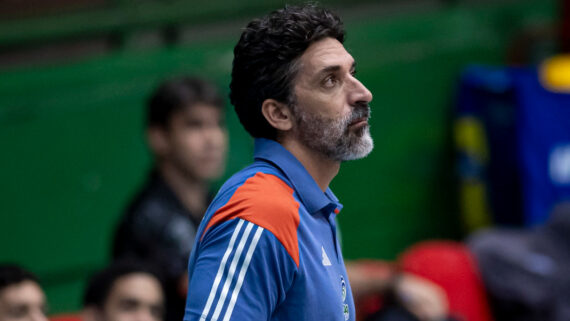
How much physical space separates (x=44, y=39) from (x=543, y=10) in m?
3.18

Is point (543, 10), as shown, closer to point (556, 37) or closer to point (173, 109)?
point (556, 37)

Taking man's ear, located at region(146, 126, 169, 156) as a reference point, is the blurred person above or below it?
below

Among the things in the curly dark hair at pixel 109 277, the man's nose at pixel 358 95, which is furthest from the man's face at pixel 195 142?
the man's nose at pixel 358 95

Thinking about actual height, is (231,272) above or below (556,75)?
below

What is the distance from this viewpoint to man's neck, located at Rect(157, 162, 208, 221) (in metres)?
3.98

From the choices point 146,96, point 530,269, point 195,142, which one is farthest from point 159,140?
point 530,269

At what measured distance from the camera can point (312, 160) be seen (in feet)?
7.06

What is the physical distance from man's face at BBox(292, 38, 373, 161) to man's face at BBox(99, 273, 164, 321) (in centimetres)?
151

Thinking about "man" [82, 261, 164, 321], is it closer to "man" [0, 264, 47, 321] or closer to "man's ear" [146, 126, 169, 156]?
"man" [0, 264, 47, 321]

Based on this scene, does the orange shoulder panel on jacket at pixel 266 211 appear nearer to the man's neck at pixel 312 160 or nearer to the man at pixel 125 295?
Answer: the man's neck at pixel 312 160

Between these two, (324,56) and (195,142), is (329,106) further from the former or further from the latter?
(195,142)

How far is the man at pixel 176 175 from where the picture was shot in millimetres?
3762

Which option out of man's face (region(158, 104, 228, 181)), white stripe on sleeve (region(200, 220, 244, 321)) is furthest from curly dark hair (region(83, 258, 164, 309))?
white stripe on sleeve (region(200, 220, 244, 321))

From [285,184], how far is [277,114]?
156mm
